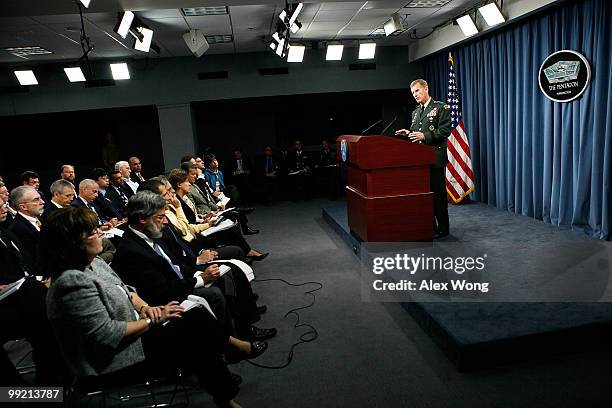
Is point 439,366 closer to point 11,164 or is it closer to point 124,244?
point 124,244

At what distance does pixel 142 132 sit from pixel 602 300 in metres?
10.8

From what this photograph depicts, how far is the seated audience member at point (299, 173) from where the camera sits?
360 inches

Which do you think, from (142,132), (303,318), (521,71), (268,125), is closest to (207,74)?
(268,125)

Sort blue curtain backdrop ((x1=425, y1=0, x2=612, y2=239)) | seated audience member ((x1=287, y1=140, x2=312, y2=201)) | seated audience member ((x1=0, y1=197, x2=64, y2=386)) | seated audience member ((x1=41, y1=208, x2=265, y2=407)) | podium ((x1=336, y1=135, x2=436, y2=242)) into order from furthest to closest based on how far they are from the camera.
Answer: seated audience member ((x1=287, y1=140, x2=312, y2=201)), blue curtain backdrop ((x1=425, y1=0, x2=612, y2=239)), podium ((x1=336, y1=135, x2=436, y2=242)), seated audience member ((x1=0, y1=197, x2=64, y2=386)), seated audience member ((x1=41, y1=208, x2=265, y2=407))

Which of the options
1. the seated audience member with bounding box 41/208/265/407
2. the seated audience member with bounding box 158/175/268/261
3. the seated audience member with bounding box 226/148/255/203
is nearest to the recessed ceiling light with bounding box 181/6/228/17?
the seated audience member with bounding box 158/175/268/261

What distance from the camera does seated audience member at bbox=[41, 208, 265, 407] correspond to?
1.82 metres

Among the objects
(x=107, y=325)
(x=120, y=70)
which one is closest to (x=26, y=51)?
(x=120, y=70)

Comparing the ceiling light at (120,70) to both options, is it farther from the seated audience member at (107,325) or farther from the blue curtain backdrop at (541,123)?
the seated audience member at (107,325)

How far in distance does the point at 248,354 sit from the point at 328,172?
662 centimetres

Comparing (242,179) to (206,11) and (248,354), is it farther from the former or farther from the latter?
(248,354)

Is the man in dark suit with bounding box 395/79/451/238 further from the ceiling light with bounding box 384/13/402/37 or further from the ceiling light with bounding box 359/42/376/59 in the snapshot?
the ceiling light with bounding box 359/42/376/59

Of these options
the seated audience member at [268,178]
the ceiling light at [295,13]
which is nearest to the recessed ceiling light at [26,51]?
the ceiling light at [295,13]

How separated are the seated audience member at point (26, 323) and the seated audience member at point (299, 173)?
632cm

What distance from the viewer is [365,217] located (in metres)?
4.37
